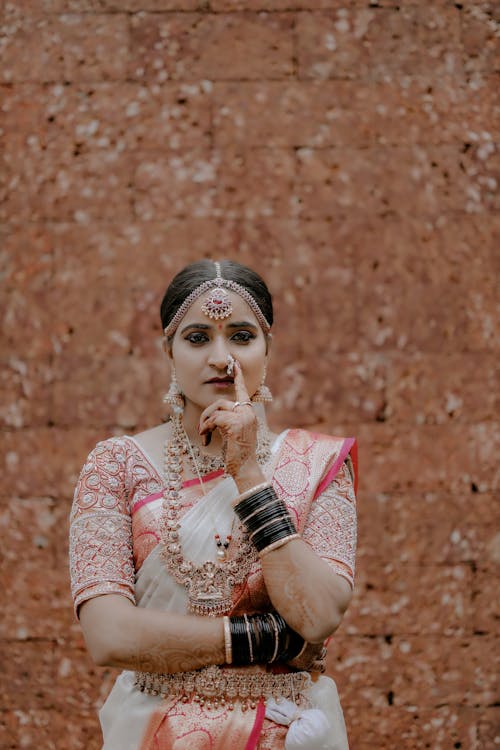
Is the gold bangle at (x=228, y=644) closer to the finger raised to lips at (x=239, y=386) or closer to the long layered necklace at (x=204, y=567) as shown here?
the long layered necklace at (x=204, y=567)

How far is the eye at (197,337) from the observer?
6.94 ft

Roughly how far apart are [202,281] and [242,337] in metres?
0.17

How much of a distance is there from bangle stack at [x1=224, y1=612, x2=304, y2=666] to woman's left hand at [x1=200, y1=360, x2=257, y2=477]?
329 mm

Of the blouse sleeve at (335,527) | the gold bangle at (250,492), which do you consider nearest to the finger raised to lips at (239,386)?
the gold bangle at (250,492)

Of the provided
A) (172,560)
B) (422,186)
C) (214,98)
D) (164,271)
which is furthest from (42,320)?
(172,560)

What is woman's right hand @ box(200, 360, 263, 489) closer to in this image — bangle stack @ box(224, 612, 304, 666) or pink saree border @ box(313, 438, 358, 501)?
pink saree border @ box(313, 438, 358, 501)

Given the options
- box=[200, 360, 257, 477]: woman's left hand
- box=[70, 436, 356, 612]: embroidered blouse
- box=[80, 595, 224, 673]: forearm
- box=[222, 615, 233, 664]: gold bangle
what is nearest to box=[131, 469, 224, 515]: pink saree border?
box=[70, 436, 356, 612]: embroidered blouse

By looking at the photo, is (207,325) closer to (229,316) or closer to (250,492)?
(229,316)

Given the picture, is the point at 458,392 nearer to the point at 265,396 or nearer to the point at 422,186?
the point at 422,186

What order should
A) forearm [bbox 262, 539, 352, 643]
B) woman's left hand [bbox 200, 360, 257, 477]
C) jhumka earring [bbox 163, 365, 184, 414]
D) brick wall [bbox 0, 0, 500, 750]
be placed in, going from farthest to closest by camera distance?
brick wall [bbox 0, 0, 500, 750] < jhumka earring [bbox 163, 365, 184, 414] < woman's left hand [bbox 200, 360, 257, 477] < forearm [bbox 262, 539, 352, 643]

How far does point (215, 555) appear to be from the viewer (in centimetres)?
203

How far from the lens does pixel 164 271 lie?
12.3 ft

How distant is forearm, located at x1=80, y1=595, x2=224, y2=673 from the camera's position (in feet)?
6.25

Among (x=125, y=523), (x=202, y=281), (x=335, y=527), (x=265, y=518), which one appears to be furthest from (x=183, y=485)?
(x=202, y=281)
